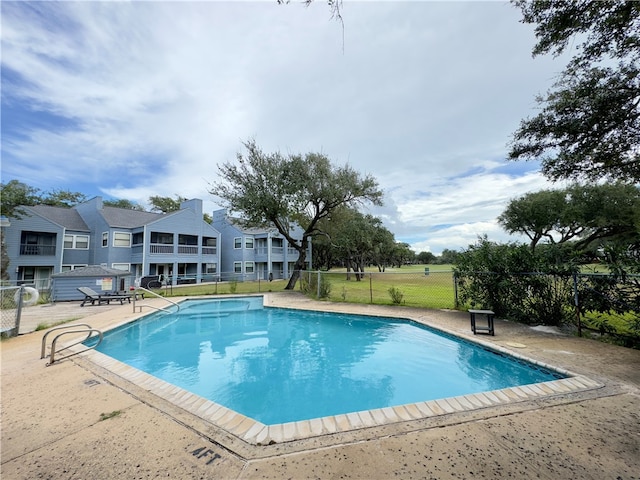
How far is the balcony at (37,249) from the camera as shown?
19.1 meters

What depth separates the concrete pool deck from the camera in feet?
7.04

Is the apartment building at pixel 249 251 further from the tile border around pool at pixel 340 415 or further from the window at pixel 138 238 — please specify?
the tile border around pool at pixel 340 415

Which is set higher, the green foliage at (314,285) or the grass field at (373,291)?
the green foliage at (314,285)

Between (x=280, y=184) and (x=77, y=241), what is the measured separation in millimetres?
18595

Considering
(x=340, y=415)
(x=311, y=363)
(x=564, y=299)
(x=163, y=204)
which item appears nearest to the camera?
(x=340, y=415)

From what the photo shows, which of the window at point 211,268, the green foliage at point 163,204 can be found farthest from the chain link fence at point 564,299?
the green foliage at point 163,204

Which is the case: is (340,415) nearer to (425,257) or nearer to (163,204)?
(163,204)

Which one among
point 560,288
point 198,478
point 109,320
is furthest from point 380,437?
point 109,320

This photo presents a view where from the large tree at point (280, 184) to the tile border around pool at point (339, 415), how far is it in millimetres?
13824

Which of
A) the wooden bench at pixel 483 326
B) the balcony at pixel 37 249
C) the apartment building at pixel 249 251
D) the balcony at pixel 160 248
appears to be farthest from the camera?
the apartment building at pixel 249 251

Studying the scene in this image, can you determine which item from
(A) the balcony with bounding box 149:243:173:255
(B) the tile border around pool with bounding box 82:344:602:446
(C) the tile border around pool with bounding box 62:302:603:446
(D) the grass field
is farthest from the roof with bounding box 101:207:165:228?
(B) the tile border around pool with bounding box 82:344:602:446

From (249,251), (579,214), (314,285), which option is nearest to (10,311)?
(314,285)

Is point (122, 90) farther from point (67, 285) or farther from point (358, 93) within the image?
point (67, 285)

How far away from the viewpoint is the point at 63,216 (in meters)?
22.9
